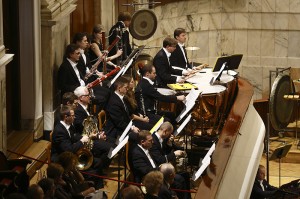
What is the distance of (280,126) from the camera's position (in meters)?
16.1

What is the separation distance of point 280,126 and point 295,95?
0.62 metres

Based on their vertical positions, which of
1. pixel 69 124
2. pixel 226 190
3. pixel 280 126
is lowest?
pixel 280 126

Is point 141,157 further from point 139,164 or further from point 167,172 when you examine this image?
point 167,172

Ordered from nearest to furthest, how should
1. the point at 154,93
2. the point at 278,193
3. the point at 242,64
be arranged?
the point at 278,193, the point at 154,93, the point at 242,64

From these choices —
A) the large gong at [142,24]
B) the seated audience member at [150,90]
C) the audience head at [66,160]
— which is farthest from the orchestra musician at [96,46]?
the audience head at [66,160]

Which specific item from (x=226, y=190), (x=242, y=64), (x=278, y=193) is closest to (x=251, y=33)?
(x=242, y=64)

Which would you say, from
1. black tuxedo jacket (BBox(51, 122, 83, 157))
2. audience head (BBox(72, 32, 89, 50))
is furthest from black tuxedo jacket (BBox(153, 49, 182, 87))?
black tuxedo jacket (BBox(51, 122, 83, 157))

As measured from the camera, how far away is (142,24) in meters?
14.7

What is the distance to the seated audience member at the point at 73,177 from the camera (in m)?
8.30

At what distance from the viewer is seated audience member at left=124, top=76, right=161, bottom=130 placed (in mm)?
10750

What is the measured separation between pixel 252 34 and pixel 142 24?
4.26 metres

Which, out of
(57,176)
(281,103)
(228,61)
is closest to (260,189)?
(228,61)

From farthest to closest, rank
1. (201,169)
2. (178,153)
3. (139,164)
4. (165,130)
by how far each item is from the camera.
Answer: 1. (178,153)
2. (165,130)
3. (139,164)
4. (201,169)

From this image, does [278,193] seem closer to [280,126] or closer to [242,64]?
[280,126]
